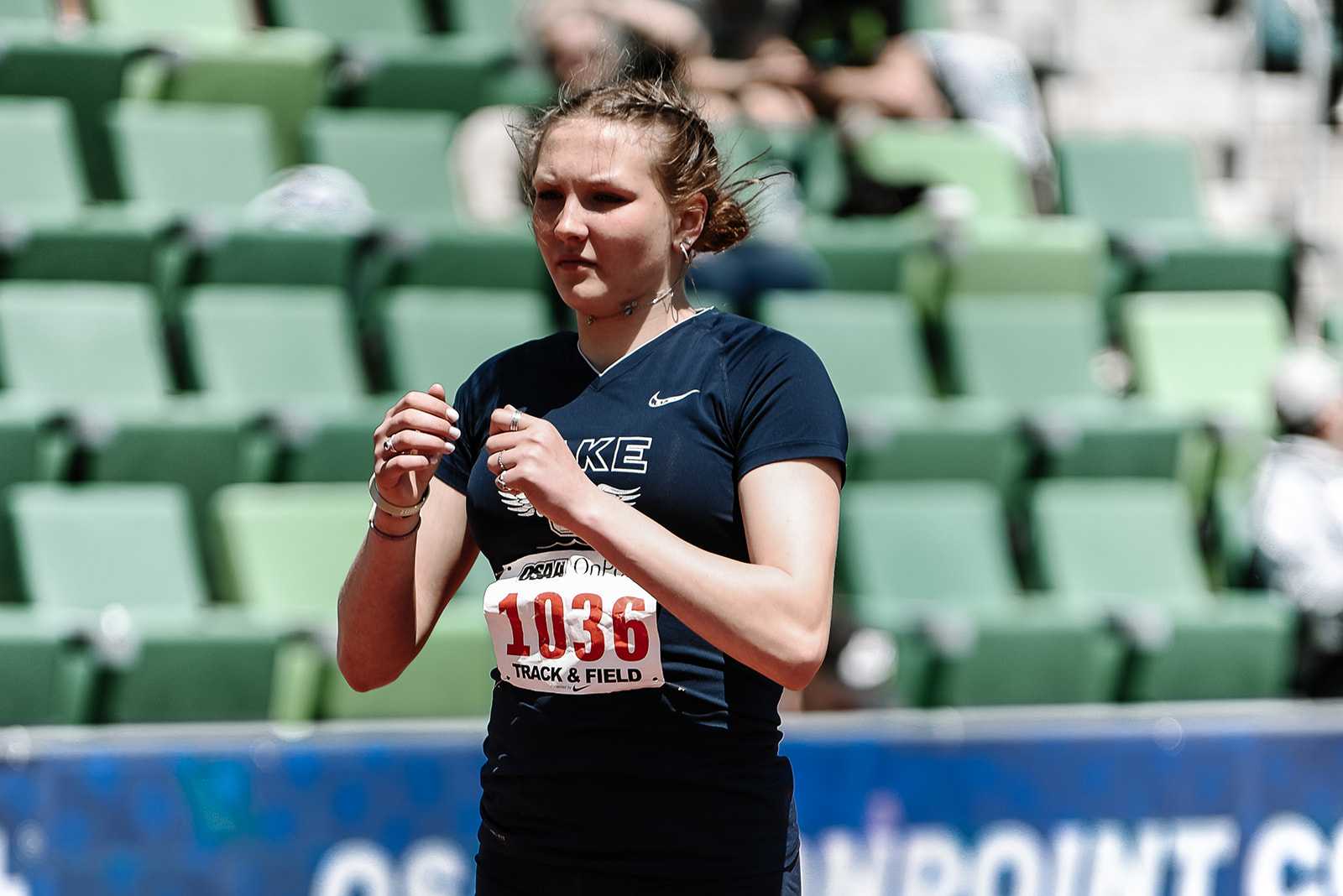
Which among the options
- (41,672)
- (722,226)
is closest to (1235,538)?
(41,672)

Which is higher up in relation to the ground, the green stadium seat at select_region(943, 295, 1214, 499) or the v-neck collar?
the green stadium seat at select_region(943, 295, 1214, 499)

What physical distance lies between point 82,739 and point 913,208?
3.67 m

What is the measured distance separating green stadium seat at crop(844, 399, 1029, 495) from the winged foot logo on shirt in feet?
10.4

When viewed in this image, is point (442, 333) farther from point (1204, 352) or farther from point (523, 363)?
point (523, 363)

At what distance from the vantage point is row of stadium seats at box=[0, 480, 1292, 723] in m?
4.03

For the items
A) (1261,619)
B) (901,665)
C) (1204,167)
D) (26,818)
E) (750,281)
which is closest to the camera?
(26,818)

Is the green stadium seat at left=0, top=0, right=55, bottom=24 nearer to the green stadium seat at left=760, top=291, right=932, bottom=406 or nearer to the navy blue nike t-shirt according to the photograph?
the green stadium seat at left=760, top=291, right=932, bottom=406

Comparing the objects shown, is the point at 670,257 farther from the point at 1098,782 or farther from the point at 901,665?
the point at 901,665

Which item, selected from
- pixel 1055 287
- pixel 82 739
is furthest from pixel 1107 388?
pixel 82 739

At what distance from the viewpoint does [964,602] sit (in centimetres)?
484

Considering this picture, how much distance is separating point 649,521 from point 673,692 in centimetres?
20

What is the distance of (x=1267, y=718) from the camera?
3.89 m

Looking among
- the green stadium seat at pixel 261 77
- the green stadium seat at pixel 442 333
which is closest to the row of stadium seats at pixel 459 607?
the green stadium seat at pixel 442 333

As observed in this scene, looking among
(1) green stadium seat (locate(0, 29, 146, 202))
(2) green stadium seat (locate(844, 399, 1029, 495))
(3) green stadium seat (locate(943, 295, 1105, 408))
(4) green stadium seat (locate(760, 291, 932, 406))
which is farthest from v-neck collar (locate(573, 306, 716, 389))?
(1) green stadium seat (locate(0, 29, 146, 202))
